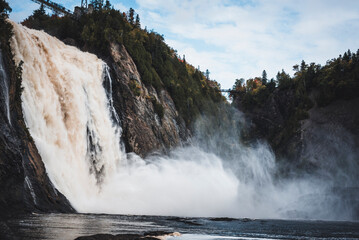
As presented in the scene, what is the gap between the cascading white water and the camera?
28.2 metres

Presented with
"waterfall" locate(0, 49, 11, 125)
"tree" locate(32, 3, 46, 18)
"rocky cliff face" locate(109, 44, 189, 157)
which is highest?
"tree" locate(32, 3, 46, 18)

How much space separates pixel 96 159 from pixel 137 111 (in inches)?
496

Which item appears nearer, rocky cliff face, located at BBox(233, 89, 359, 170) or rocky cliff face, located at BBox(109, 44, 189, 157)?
rocky cliff face, located at BBox(109, 44, 189, 157)

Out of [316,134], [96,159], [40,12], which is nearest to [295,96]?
[316,134]

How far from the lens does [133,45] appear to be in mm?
54719

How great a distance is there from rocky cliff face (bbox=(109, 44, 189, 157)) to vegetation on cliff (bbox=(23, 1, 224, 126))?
996 millimetres

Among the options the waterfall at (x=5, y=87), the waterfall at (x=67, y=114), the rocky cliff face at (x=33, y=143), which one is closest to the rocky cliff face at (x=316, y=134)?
the rocky cliff face at (x=33, y=143)

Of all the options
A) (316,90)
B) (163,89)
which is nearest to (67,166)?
(163,89)

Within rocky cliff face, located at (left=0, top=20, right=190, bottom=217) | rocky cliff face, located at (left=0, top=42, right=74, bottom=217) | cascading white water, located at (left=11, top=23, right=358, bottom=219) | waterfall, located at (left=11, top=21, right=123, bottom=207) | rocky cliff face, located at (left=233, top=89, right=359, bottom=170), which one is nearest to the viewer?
rocky cliff face, located at (left=0, top=42, right=74, bottom=217)

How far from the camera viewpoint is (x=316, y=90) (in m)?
84.7

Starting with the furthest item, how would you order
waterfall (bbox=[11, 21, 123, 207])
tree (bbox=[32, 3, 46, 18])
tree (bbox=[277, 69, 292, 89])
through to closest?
1. tree (bbox=[277, 69, 292, 89])
2. tree (bbox=[32, 3, 46, 18])
3. waterfall (bbox=[11, 21, 123, 207])

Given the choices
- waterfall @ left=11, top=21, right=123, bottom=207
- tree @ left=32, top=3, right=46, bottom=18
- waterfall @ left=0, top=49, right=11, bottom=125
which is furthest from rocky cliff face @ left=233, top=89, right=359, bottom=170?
waterfall @ left=0, top=49, right=11, bottom=125

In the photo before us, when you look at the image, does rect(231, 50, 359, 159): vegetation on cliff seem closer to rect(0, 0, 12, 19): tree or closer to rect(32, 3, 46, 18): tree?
rect(32, 3, 46, 18): tree

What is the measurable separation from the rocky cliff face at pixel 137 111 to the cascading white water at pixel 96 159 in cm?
166
